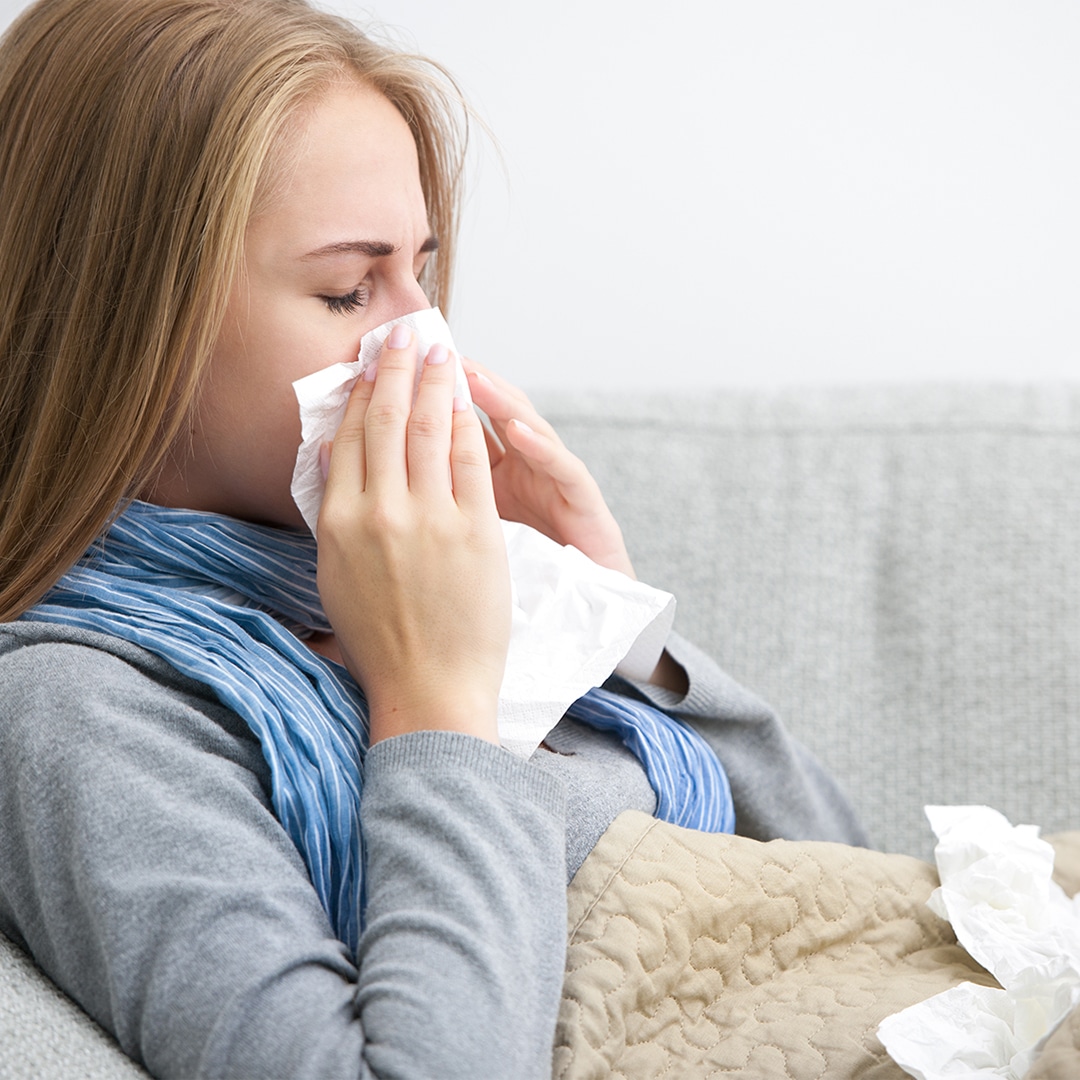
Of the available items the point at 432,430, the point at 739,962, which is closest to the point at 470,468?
the point at 432,430

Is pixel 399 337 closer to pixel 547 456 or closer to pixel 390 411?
pixel 390 411

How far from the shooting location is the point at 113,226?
0.79m

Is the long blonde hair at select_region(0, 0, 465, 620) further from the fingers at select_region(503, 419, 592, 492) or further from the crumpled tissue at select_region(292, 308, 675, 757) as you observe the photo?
the fingers at select_region(503, 419, 592, 492)

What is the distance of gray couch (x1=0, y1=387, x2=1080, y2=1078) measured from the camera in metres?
1.25

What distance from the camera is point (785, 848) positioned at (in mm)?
849

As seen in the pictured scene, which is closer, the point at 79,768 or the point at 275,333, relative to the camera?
the point at 79,768

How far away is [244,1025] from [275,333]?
49 centimetres

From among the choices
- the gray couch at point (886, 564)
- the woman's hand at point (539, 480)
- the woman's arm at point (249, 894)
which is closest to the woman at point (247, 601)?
the woman's arm at point (249, 894)

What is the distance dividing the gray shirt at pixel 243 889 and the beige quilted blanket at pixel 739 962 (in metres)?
0.07

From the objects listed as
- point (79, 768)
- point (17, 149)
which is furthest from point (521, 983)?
point (17, 149)

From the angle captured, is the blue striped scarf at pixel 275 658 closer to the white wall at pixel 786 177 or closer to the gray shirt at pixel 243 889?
the gray shirt at pixel 243 889

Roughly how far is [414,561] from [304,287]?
0.24 meters

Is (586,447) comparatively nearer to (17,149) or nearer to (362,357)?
(362,357)

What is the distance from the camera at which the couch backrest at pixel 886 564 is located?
125 centimetres
